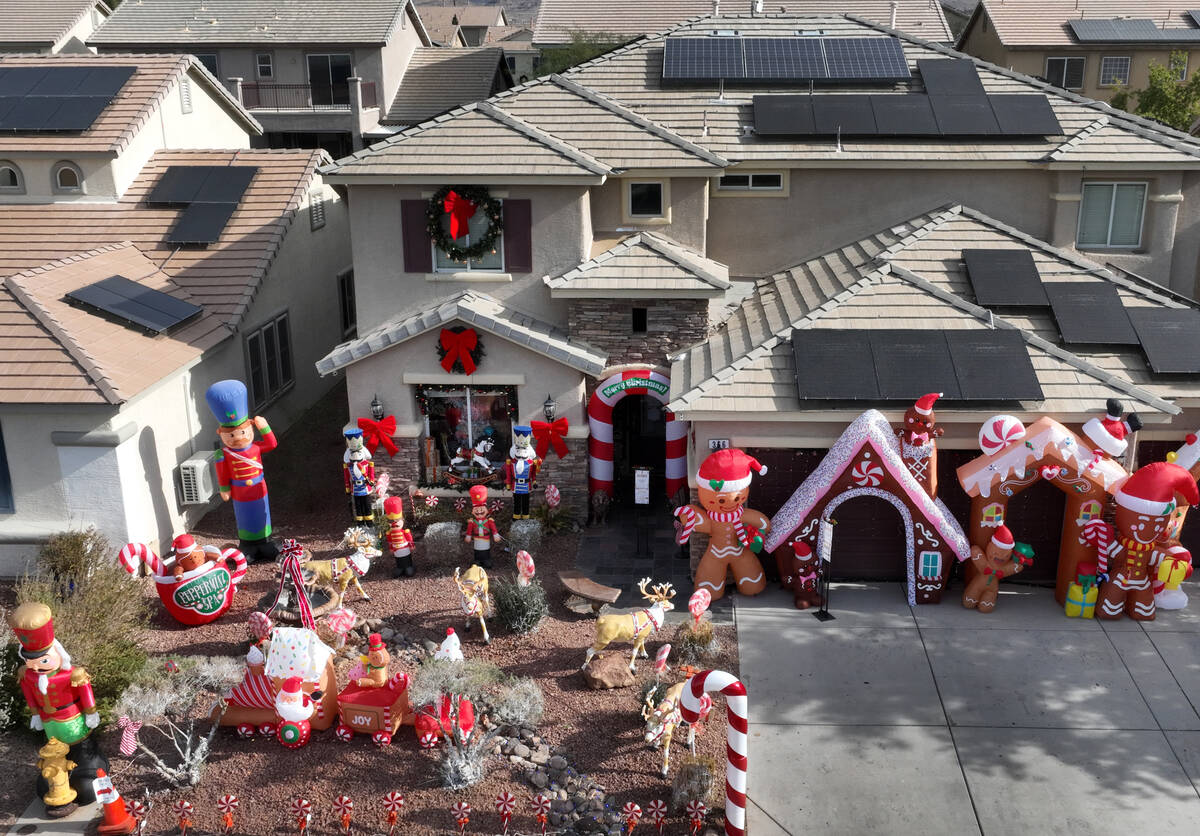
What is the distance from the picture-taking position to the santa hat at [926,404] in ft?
48.9

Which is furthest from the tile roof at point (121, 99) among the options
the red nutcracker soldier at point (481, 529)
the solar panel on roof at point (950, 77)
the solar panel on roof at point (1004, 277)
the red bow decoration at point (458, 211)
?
the solar panel on roof at point (1004, 277)

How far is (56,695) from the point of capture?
37.3 feet

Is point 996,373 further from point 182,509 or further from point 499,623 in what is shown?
point 182,509

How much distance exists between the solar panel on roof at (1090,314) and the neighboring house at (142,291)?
45.5 feet

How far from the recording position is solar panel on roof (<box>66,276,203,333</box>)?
17.9 m

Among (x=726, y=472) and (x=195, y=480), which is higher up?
(x=726, y=472)

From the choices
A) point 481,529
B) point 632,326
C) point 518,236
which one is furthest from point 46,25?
point 481,529

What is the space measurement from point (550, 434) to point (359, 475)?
318 cm

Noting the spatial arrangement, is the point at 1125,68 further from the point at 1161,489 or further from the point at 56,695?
the point at 56,695

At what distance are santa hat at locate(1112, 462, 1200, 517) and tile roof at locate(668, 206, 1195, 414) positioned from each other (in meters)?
1.17

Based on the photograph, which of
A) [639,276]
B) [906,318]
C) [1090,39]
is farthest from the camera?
[1090,39]

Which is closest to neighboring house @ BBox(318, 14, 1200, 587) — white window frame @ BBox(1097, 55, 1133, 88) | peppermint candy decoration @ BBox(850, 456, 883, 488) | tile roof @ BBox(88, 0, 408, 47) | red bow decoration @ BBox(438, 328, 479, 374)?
red bow decoration @ BBox(438, 328, 479, 374)

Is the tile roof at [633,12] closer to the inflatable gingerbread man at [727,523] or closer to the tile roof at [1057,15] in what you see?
the tile roof at [1057,15]

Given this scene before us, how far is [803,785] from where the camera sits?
12.2m
